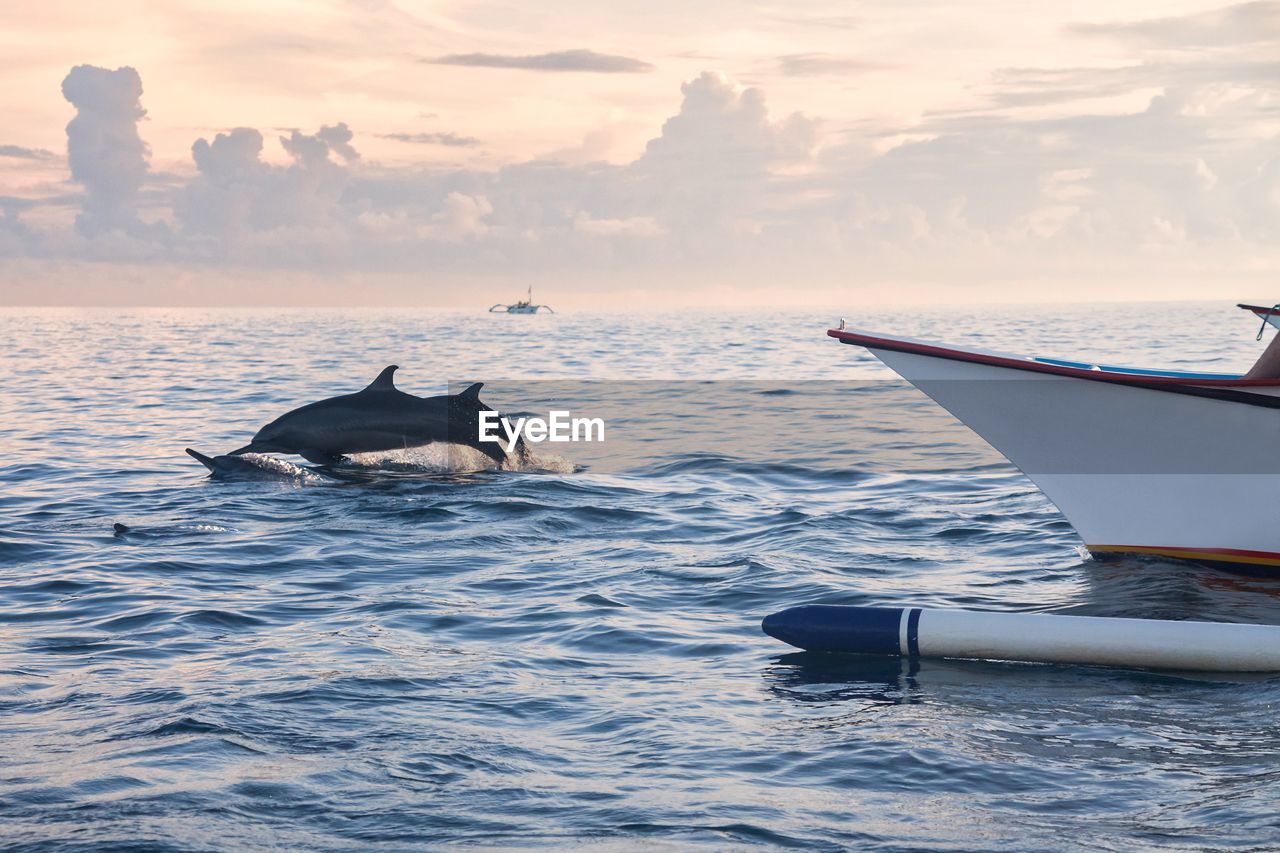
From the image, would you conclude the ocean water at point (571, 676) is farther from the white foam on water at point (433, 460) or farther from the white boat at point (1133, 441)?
the white boat at point (1133, 441)

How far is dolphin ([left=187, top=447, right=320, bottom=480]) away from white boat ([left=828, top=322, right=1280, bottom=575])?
782 centimetres

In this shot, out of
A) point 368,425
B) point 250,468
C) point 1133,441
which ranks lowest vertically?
point 250,468

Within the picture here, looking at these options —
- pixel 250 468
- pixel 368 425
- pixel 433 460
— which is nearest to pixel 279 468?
pixel 250 468

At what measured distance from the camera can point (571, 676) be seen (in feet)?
25.6

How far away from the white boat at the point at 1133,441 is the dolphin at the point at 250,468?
7.82m

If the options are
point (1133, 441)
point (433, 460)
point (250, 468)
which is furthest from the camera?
point (433, 460)

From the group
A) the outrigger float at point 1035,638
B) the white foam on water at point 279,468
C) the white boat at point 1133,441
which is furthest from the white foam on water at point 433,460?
the outrigger float at point 1035,638

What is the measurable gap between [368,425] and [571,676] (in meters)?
8.52

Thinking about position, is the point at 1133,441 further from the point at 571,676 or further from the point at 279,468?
the point at 279,468

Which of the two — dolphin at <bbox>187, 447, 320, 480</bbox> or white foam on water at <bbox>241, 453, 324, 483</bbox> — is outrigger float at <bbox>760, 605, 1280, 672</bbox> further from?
dolphin at <bbox>187, 447, 320, 480</bbox>

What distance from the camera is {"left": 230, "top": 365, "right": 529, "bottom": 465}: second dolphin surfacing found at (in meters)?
15.6

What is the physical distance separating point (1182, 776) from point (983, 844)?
1.35m

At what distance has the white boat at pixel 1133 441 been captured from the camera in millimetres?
10172

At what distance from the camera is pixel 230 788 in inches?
234
